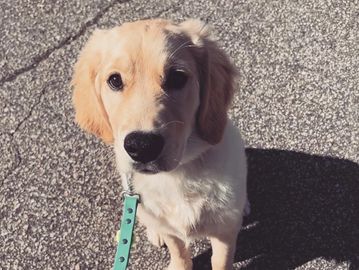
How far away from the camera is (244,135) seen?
371 cm

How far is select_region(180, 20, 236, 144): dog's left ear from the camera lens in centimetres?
254

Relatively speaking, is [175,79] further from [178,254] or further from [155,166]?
[178,254]

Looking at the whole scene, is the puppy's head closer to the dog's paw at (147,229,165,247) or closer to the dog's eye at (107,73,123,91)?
the dog's eye at (107,73,123,91)

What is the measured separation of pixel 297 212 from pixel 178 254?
0.74 m

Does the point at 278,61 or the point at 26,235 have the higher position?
the point at 278,61

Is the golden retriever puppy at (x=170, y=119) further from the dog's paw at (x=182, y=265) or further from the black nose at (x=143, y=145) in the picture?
the dog's paw at (x=182, y=265)

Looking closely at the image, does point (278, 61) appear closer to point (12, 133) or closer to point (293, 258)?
point (293, 258)

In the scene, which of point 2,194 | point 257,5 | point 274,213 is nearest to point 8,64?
point 2,194

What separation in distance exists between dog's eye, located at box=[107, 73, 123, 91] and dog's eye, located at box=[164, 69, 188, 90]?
18 centimetres

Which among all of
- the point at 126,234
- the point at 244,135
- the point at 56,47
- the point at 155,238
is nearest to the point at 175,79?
the point at 126,234

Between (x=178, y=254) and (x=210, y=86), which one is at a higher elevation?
(x=210, y=86)

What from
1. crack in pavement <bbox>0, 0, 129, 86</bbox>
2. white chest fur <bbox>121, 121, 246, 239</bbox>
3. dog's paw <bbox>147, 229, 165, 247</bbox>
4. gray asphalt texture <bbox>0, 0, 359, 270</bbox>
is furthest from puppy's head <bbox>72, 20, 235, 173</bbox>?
crack in pavement <bbox>0, 0, 129, 86</bbox>

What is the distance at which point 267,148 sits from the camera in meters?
3.65

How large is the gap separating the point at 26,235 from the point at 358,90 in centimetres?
212
